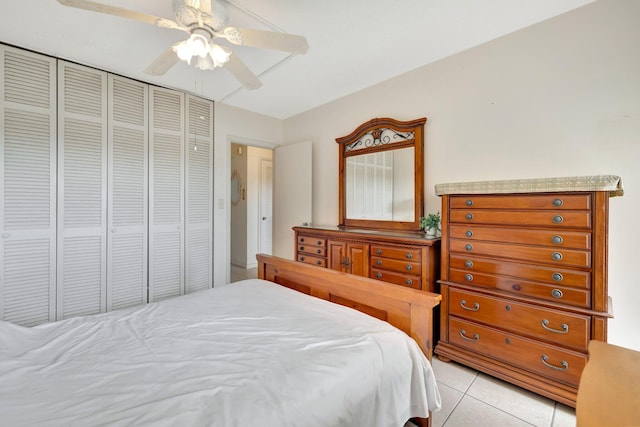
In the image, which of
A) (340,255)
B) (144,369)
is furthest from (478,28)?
(144,369)

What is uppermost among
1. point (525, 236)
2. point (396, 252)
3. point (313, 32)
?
point (313, 32)

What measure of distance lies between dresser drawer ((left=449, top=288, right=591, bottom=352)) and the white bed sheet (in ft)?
2.83

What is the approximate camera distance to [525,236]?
1700 millimetres

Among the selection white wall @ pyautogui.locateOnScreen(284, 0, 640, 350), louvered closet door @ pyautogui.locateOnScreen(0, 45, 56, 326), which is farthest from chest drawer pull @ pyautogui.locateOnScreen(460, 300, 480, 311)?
louvered closet door @ pyautogui.locateOnScreen(0, 45, 56, 326)

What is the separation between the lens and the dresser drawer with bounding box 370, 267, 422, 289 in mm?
2180

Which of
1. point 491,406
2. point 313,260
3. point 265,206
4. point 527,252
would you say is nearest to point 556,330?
point 527,252

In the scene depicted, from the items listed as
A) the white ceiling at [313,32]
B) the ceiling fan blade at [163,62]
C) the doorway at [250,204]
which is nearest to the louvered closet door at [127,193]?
the white ceiling at [313,32]

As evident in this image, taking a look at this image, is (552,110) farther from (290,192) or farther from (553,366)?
(290,192)

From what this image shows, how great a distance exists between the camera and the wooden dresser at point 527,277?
1.50 metres

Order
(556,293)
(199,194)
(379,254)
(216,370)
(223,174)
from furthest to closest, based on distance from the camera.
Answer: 1. (223,174)
2. (199,194)
3. (379,254)
4. (556,293)
5. (216,370)

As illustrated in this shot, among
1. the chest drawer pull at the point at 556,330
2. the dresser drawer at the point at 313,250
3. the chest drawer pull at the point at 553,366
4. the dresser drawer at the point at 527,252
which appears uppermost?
the dresser drawer at the point at 527,252

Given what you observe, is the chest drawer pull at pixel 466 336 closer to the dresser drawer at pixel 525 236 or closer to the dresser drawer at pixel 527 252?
the dresser drawer at pixel 527 252

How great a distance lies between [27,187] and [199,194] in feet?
4.72

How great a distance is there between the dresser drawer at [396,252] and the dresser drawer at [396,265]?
0.03 m
